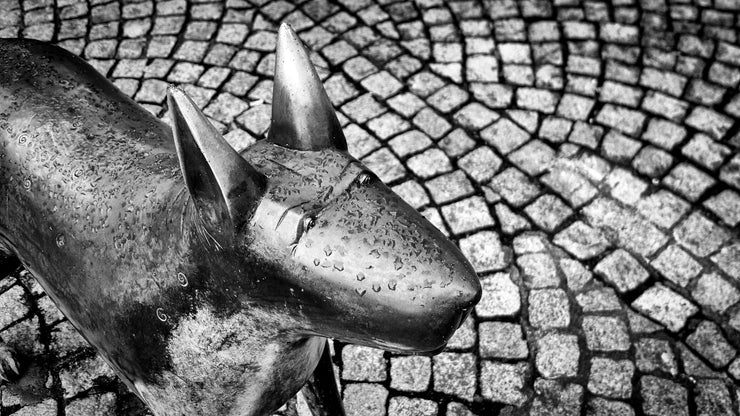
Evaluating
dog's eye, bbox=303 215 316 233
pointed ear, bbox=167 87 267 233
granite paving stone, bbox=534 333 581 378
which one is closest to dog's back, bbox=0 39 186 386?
pointed ear, bbox=167 87 267 233

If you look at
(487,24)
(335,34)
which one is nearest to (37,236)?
(335,34)

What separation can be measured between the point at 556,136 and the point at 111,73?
11.9ft

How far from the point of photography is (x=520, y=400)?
338 centimetres

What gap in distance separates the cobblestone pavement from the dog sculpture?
162 cm

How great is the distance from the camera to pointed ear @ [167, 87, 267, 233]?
128 centimetres

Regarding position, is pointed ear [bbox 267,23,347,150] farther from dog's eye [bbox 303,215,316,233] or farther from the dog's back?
the dog's back

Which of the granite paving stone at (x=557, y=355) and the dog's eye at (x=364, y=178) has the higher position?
the dog's eye at (x=364, y=178)

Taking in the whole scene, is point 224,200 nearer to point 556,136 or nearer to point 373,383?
point 373,383

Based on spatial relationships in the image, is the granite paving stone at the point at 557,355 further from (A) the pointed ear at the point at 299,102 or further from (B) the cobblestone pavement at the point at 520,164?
(A) the pointed ear at the point at 299,102

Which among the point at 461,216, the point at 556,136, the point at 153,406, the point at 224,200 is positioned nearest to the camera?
the point at 224,200

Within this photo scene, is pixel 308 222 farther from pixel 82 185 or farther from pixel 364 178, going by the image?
pixel 82 185

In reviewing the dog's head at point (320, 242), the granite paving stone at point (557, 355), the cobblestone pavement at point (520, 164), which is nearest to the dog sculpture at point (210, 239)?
the dog's head at point (320, 242)

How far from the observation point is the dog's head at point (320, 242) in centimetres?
136

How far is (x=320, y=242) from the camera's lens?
1393 mm
